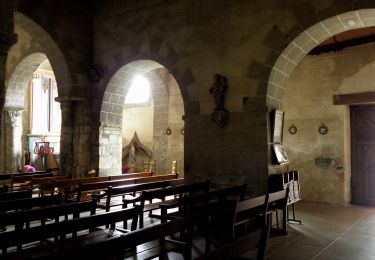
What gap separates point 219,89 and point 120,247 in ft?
12.8

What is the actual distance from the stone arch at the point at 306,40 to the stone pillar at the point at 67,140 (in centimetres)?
450

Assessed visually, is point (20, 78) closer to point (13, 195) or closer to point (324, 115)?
point (13, 195)

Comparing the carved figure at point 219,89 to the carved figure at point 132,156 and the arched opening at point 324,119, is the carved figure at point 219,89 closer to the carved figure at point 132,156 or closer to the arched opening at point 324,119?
the arched opening at point 324,119

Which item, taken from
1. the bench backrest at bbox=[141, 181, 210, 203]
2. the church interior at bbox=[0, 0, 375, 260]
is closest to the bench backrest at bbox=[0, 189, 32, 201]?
the church interior at bbox=[0, 0, 375, 260]

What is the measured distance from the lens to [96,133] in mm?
7637

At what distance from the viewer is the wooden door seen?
7.74 m

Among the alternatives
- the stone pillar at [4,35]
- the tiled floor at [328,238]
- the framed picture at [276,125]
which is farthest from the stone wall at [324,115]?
the stone pillar at [4,35]

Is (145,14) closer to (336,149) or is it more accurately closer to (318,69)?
(318,69)

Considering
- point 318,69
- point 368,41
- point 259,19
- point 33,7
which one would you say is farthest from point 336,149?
point 33,7

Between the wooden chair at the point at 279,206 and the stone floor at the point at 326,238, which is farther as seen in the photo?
the wooden chair at the point at 279,206

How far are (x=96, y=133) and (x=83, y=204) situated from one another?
4.44 metres

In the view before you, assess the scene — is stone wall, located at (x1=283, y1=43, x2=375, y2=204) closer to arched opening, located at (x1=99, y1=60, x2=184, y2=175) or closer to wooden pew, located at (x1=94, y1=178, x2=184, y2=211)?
arched opening, located at (x1=99, y1=60, x2=184, y2=175)

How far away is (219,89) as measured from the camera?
5691 mm

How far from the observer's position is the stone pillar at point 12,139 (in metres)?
9.50
